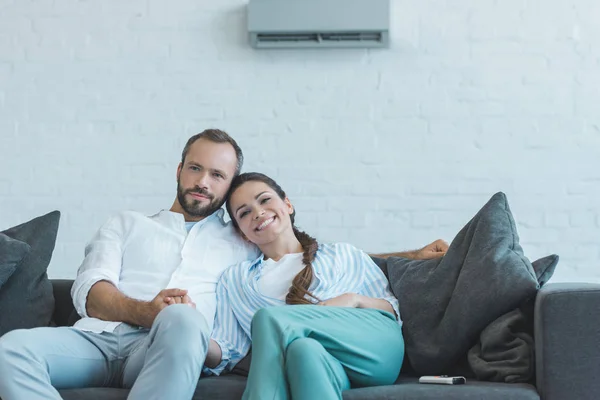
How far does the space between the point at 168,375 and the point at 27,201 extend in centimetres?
210

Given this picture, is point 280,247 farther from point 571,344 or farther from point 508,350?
point 571,344

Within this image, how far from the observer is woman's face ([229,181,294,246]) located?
2658mm

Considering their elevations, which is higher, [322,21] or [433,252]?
[322,21]

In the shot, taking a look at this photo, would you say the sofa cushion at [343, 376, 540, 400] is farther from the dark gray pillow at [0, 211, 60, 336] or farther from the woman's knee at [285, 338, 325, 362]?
the dark gray pillow at [0, 211, 60, 336]

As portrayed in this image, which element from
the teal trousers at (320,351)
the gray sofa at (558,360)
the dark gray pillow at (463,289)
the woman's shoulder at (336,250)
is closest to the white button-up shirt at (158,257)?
the woman's shoulder at (336,250)

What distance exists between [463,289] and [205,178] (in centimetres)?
93

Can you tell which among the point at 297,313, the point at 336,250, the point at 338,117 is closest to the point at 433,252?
the point at 336,250

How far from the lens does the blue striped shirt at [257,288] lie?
2525mm

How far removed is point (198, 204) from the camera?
275 cm

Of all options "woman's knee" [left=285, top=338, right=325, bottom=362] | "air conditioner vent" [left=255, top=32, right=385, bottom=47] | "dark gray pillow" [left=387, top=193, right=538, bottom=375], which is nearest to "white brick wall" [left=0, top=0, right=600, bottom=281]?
"air conditioner vent" [left=255, top=32, right=385, bottom=47]

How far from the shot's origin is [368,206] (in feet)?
12.3

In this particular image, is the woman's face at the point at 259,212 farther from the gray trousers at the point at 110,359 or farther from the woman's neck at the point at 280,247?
the gray trousers at the point at 110,359

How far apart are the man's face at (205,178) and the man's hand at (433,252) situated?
673 mm

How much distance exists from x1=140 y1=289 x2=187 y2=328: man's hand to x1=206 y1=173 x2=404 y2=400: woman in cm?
18
